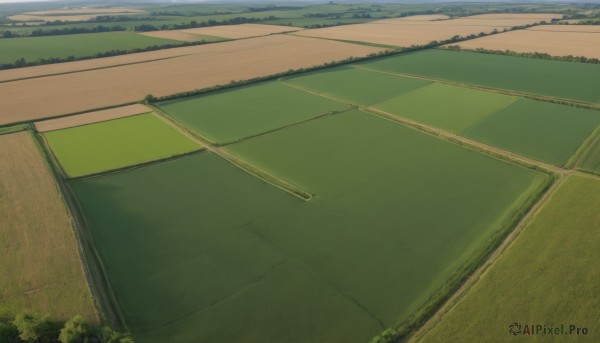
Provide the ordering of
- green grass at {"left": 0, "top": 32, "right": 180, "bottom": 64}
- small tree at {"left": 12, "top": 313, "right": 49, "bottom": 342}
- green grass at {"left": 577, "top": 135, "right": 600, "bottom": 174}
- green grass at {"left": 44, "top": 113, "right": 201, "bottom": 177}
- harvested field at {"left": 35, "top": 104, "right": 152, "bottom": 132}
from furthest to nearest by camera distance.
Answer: green grass at {"left": 0, "top": 32, "right": 180, "bottom": 64} → harvested field at {"left": 35, "top": 104, "right": 152, "bottom": 132} → green grass at {"left": 44, "top": 113, "right": 201, "bottom": 177} → green grass at {"left": 577, "top": 135, "right": 600, "bottom": 174} → small tree at {"left": 12, "top": 313, "right": 49, "bottom": 342}

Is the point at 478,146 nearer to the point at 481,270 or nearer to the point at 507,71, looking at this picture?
the point at 481,270

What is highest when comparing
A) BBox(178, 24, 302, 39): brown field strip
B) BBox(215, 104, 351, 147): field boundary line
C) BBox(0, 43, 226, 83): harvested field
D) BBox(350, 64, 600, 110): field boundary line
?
BBox(178, 24, 302, 39): brown field strip

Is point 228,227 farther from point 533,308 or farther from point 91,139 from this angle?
point 91,139

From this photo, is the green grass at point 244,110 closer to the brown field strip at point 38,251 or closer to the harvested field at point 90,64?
the brown field strip at point 38,251

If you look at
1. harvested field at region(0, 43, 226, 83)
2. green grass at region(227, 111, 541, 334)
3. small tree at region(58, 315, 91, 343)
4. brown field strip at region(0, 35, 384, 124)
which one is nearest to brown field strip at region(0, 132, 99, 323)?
small tree at region(58, 315, 91, 343)

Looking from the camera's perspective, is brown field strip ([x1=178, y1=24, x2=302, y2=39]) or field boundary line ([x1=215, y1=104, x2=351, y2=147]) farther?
brown field strip ([x1=178, y1=24, x2=302, y2=39])

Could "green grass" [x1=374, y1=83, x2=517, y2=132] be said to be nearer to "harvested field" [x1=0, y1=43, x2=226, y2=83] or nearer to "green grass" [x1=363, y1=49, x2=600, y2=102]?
"green grass" [x1=363, y1=49, x2=600, y2=102]
